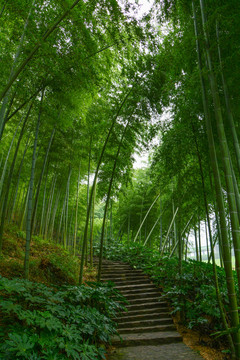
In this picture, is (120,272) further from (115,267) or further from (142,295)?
(142,295)

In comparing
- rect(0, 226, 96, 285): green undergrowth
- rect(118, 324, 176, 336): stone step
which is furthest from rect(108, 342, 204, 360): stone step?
rect(0, 226, 96, 285): green undergrowth

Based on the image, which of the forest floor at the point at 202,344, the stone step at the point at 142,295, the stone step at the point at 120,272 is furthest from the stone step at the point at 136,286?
the forest floor at the point at 202,344

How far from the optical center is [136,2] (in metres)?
2.88

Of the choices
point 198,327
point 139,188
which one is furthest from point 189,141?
point 139,188

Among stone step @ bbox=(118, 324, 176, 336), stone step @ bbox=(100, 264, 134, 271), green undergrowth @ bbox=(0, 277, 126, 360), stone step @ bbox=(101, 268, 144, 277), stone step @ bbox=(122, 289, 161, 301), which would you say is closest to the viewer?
green undergrowth @ bbox=(0, 277, 126, 360)

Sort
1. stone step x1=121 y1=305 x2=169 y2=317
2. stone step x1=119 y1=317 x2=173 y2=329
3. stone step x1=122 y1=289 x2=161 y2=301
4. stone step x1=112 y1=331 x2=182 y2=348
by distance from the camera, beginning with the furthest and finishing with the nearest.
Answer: stone step x1=122 y1=289 x2=161 y2=301 → stone step x1=121 y1=305 x2=169 y2=317 → stone step x1=119 y1=317 x2=173 y2=329 → stone step x1=112 y1=331 x2=182 y2=348

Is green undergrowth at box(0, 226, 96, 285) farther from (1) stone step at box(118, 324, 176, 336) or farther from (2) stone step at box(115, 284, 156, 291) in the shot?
(1) stone step at box(118, 324, 176, 336)

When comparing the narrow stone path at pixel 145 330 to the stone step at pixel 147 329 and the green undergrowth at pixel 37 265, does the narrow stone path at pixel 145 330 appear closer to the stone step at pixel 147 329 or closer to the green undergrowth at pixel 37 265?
the stone step at pixel 147 329

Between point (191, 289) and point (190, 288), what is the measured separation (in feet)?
0.50

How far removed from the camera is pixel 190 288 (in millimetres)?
4125

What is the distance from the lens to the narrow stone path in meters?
2.85

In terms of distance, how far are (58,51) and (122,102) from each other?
1807 mm

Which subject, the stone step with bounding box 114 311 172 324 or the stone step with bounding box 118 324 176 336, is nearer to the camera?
the stone step with bounding box 118 324 176 336

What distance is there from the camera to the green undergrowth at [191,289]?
3.28 m
